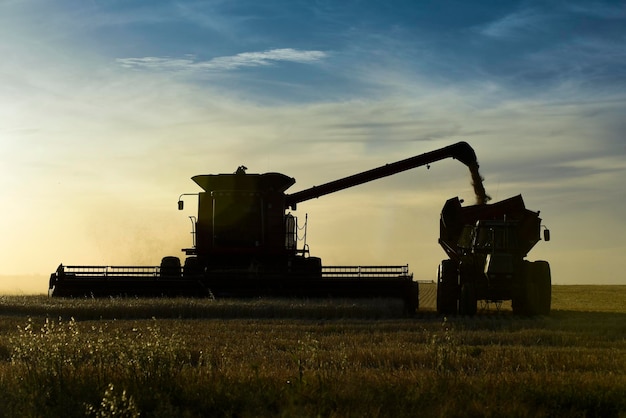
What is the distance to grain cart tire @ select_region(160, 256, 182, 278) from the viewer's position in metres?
28.6

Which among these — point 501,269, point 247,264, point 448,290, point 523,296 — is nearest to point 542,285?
point 523,296

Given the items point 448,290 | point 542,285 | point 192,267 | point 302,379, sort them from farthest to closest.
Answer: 1. point 192,267
2. point 448,290
3. point 542,285
4. point 302,379

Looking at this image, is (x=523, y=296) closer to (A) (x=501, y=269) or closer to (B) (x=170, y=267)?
(A) (x=501, y=269)

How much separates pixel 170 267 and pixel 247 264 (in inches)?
92.1

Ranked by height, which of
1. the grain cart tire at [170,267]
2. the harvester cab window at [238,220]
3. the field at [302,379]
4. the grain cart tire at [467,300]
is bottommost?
the field at [302,379]

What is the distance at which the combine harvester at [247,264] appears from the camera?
2691 centimetres

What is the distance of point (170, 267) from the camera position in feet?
93.8

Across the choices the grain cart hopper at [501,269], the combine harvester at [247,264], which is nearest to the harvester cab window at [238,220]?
the combine harvester at [247,264]

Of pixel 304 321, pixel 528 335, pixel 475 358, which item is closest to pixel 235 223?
pixel 304 321

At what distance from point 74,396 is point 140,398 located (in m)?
0.72

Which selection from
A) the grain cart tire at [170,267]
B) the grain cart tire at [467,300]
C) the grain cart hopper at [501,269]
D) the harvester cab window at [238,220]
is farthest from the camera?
the harvester cab window at [238,220]

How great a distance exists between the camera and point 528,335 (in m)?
16.6

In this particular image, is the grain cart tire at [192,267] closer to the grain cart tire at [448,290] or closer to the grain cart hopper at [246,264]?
the grain cart hopper at [246,264]

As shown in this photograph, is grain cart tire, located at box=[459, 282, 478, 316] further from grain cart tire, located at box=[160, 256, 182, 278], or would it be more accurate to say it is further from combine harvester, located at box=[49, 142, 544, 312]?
grain cart tire, located at box=[160, 256, 182, 278]
